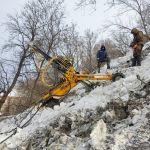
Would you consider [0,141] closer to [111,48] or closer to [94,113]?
[94,113]

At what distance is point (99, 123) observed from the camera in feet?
31.9

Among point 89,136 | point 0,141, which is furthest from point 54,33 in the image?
point 89,136

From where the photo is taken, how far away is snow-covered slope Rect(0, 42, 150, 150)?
9.13m

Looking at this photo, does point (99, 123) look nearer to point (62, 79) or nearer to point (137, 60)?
point (62, 79)

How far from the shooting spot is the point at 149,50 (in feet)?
57.9

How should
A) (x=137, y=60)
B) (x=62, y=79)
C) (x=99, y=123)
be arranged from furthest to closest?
1. (x=137, y=60)
2. (x=62, y=79)
3. (x=99, y=123)

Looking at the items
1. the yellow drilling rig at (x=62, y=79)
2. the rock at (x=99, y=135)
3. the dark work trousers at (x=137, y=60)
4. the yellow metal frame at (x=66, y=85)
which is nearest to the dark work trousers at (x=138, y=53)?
the dark work trousers at (x=137, y=60)

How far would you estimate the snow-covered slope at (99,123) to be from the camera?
913 centimetres

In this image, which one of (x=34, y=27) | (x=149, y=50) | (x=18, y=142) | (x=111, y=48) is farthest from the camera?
(x=111, y=48)

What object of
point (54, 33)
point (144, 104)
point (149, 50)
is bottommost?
point (144, 104)

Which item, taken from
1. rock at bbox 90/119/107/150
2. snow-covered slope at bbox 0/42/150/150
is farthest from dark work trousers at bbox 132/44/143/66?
rock at bbox 90/119/107/150

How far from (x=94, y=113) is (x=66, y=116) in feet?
2.85

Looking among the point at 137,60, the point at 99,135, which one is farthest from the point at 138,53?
the point at 99,135

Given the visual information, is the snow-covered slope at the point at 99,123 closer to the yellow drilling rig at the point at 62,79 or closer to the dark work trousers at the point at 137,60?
the yellow drilling rig at the point at 62,79
